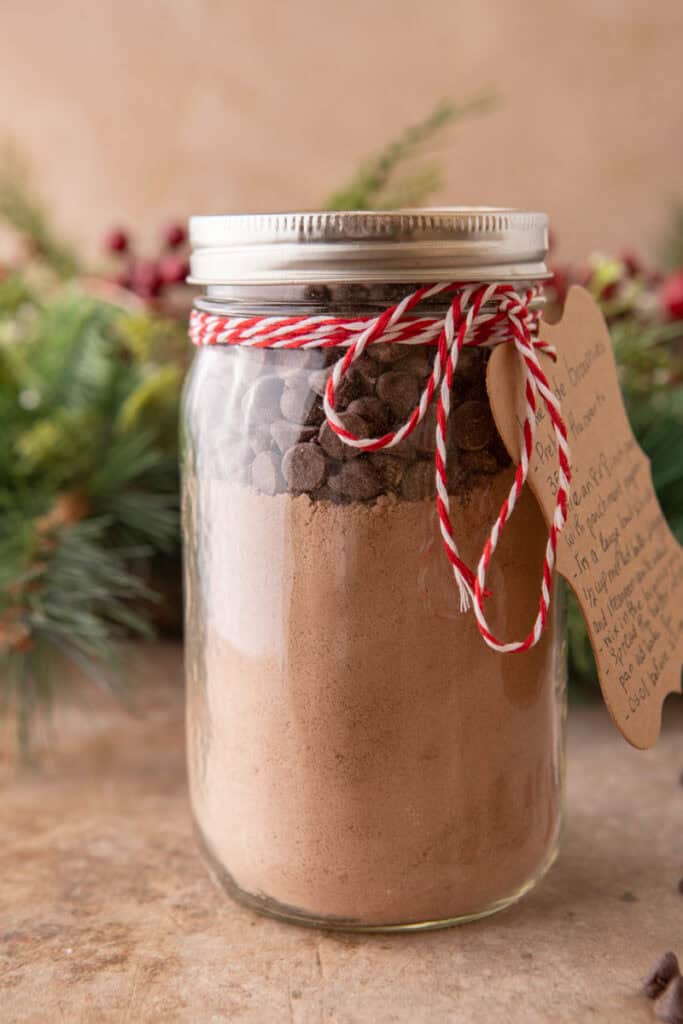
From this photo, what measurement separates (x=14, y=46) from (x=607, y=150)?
685mm

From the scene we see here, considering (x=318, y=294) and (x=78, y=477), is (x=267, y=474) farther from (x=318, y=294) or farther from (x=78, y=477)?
(x=78, y=477)

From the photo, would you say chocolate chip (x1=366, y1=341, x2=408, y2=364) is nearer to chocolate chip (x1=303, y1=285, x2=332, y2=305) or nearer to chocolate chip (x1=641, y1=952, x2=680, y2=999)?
chocolate chip (x1=303, y1=285, x2=332, y2=305)

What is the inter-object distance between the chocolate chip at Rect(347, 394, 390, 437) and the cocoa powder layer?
0.12ft

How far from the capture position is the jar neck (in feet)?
1.80

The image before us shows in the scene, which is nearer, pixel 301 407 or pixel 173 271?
pixel 301 407

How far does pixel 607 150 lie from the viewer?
1290mm

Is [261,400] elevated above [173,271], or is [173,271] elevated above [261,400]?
[173,271]

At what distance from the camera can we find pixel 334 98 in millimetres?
1306

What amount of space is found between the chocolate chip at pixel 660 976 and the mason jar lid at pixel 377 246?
0.33m

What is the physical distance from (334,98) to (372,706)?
36.5 inches

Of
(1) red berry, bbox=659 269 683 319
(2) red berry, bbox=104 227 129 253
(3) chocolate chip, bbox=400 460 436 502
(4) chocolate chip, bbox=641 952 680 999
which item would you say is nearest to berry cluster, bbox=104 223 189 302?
(2) red berry, bbox=104 227 129 253

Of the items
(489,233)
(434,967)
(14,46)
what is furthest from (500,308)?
(14,46)

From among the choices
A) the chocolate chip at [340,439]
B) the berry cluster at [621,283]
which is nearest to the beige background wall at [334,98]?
the berry cluster at [621,283]

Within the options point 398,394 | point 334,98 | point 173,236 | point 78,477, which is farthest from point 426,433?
point 334,98
